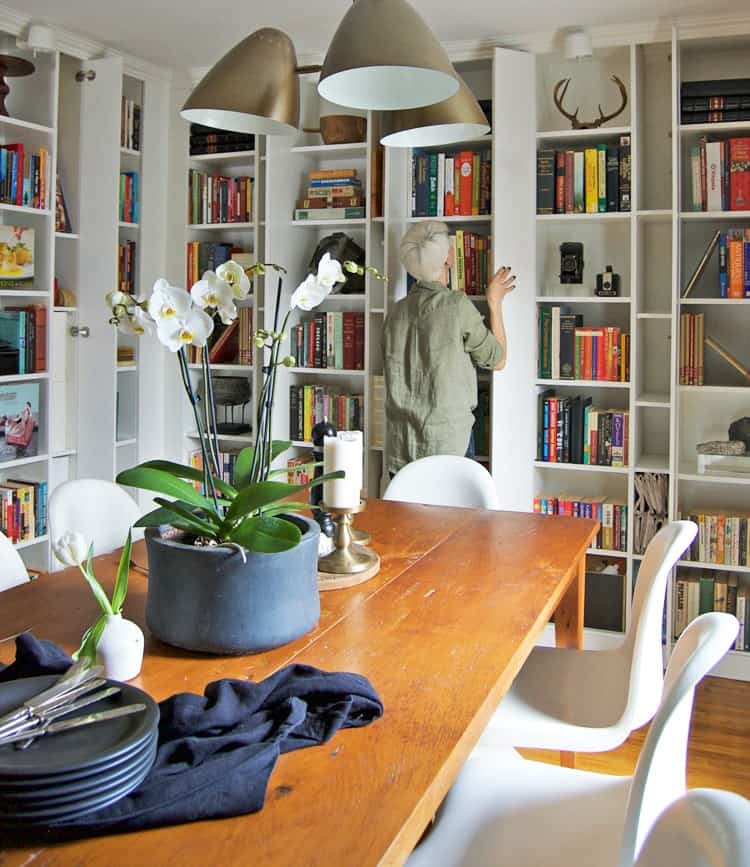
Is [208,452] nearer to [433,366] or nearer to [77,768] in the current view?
[77,768]

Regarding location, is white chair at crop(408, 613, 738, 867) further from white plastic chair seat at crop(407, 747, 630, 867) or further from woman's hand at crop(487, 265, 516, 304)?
woman's hand at crop(487, 265, 516, 304)

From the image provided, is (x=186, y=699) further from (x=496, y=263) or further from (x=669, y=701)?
(x=496, y=263)

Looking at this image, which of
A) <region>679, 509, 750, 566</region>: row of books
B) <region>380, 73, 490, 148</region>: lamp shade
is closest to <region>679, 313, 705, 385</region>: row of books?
<region>679, 509, 750, 566</region>: row of books

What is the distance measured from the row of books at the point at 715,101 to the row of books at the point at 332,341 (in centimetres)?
163

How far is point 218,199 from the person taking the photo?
4.70 m

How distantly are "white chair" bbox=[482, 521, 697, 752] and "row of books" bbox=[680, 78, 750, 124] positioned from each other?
7.36ft

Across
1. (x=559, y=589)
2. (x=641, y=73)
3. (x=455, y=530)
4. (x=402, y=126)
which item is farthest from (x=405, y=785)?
(x=641, y=73)

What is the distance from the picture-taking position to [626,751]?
3.12m

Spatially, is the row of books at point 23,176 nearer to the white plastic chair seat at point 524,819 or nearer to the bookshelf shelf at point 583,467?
the bookshelf shelf at point 583,467

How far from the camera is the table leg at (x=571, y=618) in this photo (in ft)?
8.24

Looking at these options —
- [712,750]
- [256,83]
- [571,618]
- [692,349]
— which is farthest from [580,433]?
[256,83]

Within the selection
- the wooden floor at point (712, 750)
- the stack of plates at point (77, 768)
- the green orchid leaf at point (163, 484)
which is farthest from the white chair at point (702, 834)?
the wooden floor at point (712, 750)

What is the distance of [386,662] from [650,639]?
27.9 inches

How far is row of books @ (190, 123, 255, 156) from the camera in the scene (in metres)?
4.62
